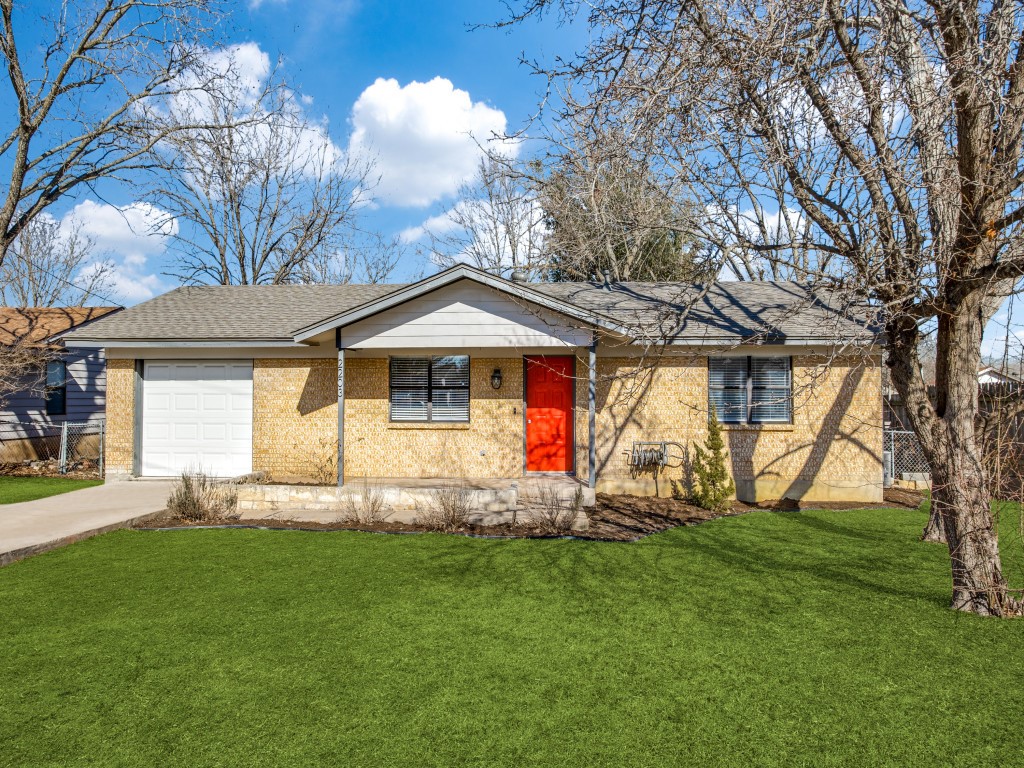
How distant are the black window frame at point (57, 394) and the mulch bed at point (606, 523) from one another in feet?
39.6

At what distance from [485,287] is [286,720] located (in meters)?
8.09

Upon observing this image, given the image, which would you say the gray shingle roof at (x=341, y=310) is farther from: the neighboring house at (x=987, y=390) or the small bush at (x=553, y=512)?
the small bush at (x=553, y=512)

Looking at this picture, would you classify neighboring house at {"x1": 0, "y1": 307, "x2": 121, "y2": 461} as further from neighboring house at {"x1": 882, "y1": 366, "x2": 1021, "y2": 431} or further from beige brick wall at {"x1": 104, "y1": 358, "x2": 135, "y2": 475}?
neighboring house at {"x1": 882, "y1": 366, "x2": 1021, "y2": 431}

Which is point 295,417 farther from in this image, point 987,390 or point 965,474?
point 987,390

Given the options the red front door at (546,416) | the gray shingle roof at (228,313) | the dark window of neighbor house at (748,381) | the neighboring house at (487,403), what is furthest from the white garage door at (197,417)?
the dark window of neighbor house at (748,381)

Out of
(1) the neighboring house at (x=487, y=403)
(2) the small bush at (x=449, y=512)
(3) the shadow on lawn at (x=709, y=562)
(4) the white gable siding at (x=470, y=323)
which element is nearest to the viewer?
(3) the shadow on lawn at (x=709, y=562)

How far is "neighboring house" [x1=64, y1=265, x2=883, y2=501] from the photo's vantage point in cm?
1210

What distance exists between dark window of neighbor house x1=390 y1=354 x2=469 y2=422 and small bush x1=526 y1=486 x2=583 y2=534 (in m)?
3.39

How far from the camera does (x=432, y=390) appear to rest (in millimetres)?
12680

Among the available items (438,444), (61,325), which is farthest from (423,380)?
(61,325)

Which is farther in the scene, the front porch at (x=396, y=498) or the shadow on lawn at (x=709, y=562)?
the front porch at (x=396, y=498)

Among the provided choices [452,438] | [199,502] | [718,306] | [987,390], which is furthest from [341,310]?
[987,390]

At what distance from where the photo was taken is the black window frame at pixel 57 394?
18359mm

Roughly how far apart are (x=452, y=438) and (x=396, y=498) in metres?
2.20
